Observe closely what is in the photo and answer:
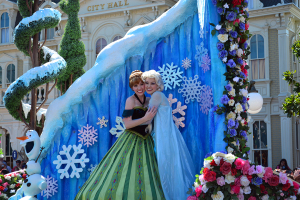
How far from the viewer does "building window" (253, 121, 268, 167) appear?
12794 mm

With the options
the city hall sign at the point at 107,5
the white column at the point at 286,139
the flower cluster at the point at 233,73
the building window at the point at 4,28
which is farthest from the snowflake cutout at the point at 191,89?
the building window at the point at 4,28

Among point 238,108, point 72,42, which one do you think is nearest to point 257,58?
point 72,42

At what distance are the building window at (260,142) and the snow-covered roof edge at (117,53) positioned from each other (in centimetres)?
889

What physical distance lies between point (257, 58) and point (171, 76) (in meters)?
9.21

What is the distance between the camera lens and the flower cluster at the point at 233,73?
4023mm

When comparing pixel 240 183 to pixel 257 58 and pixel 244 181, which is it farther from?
pixel 257 58

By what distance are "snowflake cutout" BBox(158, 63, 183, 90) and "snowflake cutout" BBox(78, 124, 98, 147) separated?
110 cm

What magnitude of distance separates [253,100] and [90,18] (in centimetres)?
1034

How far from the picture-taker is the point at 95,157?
5.05 meters

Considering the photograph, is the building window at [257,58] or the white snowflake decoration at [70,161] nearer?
the white snowflake decoration at [70,161]

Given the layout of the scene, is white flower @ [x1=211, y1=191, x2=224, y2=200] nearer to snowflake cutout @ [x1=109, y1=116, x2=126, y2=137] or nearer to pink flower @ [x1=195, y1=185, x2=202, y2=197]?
pink flower @ [x1=195, y1=185, x2=202, y2=197]

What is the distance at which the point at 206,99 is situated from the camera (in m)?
4.58

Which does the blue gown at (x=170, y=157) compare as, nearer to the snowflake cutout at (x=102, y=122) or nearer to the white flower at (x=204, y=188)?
the white flower at (x=204, y=188)

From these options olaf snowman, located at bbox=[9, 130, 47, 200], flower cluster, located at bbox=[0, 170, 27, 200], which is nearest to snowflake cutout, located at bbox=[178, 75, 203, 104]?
olaf snowman, located at bbox=[9, 130, 47, 200]
